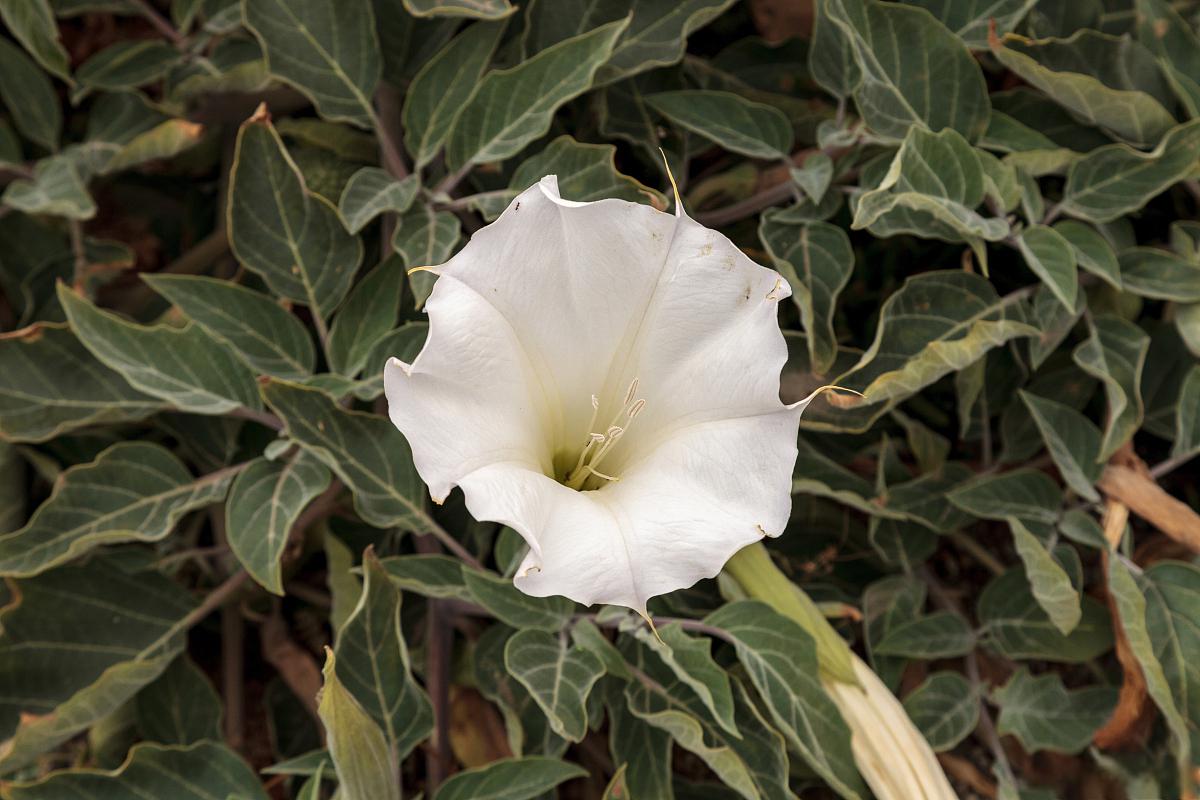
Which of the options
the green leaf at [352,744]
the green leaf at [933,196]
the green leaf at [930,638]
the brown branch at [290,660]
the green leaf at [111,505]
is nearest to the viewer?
the green leaf at [352,744]

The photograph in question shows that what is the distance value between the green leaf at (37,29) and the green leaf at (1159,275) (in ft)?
4.37

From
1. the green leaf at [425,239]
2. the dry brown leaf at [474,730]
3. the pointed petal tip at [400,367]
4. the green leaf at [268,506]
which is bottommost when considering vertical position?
the dry brown leaf at [474,730]

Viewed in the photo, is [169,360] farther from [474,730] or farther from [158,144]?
[474,730]

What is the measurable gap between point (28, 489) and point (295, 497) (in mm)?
525

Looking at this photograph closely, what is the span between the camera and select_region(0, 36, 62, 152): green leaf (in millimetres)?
1444

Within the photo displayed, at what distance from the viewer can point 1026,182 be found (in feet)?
3.96

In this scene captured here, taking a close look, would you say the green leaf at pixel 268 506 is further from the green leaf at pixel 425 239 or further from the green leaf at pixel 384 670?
the green leaf at pixel 425 239

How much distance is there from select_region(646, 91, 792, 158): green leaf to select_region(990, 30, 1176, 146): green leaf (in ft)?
0.83

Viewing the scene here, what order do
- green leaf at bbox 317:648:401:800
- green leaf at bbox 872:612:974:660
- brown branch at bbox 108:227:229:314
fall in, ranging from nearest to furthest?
green leaf at bbox 317:648:401:800
green leaf at bbox 872:612:974:660
brown branch at bbox 108:227:229:314

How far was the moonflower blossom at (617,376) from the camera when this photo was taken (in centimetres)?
79

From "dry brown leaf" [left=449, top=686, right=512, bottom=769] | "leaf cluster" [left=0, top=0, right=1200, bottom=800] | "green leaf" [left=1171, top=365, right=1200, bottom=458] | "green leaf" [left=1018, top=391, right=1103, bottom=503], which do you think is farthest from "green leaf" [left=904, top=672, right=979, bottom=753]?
"dry brown leaf" [left=449, top=686, right=512, bottom=769]

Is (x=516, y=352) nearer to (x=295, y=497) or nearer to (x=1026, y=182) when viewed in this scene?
(x=295, y=497)

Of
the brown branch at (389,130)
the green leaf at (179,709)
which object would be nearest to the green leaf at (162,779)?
the green leaf at (179,709)

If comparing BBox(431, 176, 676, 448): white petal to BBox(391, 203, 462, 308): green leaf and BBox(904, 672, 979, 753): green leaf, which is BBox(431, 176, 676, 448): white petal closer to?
BBox(391, 203, 462, 308): green leaf
